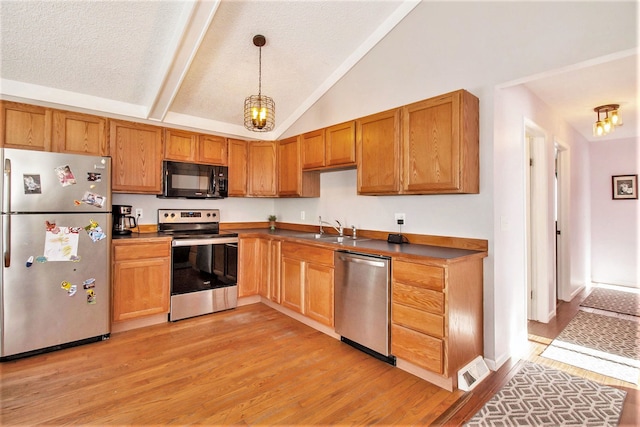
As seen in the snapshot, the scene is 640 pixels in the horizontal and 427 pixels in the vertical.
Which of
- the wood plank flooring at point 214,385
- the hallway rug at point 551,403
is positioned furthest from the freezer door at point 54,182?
the hallway rug at point 551,403

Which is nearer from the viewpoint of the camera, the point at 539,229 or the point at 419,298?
the point at 419,298

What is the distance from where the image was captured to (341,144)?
3334mm

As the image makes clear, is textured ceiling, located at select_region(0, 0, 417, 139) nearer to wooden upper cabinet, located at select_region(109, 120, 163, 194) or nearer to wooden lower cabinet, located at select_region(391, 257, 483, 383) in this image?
wooden upper cabinet, located at select_region(109, 120, 163, 194)

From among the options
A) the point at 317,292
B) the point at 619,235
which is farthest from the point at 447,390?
the point at 619,235

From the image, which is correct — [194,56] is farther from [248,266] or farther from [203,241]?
[248,266]

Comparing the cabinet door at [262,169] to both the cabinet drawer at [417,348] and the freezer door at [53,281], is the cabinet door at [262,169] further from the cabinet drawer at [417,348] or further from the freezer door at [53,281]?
the cabinet drawer at [417,348]

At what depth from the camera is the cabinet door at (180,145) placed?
12.2ft

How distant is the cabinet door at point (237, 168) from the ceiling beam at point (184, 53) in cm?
94

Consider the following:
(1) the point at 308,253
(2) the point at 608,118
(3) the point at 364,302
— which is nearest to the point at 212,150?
(1) the point at 308,253

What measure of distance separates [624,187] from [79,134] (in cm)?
748

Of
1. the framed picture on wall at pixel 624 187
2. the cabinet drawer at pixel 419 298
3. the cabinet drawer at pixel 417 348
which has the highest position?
the framed picture on wall at pixel 624 187

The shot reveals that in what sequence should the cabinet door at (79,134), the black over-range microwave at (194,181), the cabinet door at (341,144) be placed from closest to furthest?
the cabinet door at (79,134), the cabinet door at (341,144), the black over-range microwave at (194,181)

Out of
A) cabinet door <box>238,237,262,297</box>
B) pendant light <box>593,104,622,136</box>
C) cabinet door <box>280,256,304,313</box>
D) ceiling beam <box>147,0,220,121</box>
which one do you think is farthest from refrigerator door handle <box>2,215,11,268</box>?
pendant light <box>593,104,622,136</box>

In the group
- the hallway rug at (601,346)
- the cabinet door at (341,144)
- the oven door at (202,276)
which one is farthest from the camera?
the oven door at (202,276)
